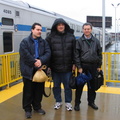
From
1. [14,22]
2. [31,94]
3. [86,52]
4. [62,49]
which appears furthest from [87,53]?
[14,22]

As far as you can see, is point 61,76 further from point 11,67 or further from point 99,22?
point 99,22

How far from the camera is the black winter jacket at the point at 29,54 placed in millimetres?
3703

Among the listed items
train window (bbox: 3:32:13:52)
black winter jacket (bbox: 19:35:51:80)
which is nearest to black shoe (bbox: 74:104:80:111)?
black winter jacket (bbox: 19:35:51:80)

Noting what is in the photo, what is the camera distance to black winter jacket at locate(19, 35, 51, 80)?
3.70 metres

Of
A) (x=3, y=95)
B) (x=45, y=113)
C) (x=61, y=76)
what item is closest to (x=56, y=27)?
(x=61, y=76)

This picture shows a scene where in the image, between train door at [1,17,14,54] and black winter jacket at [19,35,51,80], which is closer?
black winter jacket at [19,35,51,80]

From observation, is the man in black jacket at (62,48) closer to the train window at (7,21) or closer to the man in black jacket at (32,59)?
the man in black jacket at (32,59)

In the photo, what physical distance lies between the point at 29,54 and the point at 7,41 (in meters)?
3.22

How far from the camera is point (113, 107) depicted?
4.44 meters

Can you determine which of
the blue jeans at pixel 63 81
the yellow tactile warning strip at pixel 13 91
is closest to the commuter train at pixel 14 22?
the yellow tactile warning strip at pixel 13 91

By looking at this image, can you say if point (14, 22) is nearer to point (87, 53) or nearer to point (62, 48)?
point (62, 48)

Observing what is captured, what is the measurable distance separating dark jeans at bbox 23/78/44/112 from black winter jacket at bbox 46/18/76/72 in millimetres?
538

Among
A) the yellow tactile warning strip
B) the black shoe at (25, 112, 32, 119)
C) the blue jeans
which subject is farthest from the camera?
the yellow tactile warning strip

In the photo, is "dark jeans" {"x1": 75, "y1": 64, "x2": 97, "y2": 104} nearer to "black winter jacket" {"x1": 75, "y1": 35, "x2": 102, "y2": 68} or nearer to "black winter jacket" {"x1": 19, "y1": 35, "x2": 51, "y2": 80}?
A: "black winter jacket" {"x1": 75, "y1": 35, "x2": 102, "y2": 68}
